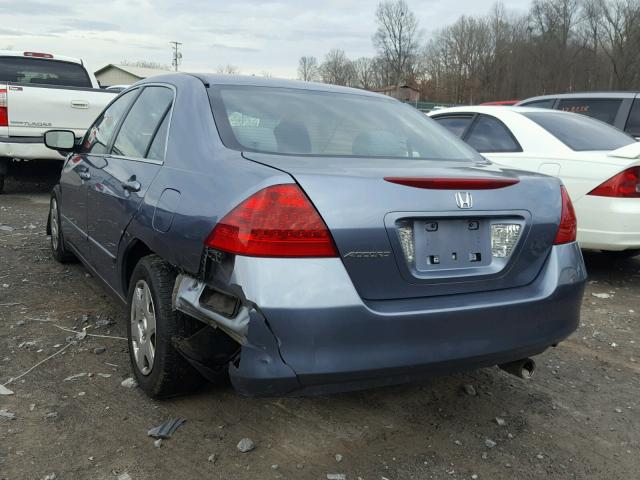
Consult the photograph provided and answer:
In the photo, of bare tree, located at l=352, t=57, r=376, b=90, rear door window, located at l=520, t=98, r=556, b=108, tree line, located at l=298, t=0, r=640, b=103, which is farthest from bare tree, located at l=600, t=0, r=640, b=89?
rear door window, located at l=520, t=98, r=556, b=108

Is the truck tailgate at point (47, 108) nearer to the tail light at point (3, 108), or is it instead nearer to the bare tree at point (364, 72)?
the tail light at point (3, 108)

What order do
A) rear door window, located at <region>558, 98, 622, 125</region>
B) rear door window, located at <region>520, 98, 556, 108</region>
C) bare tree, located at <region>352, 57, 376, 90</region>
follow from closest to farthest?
1. rear door window, located at <region>558, 98, 622, 125</region>
2. rear door window, located at <region>520, 98, 556, 108</region>
3. bare tree, located at <region>352, 57, 376, 90</region>

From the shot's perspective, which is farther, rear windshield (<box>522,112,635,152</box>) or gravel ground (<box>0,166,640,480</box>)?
rear windshield (<box>522,112,635,152</box>)

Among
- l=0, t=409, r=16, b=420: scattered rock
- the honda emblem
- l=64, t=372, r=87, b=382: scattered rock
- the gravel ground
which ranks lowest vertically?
the gravel ground

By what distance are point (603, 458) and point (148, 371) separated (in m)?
2.09

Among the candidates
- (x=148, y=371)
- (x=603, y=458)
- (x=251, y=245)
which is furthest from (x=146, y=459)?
(x=603, y=458)

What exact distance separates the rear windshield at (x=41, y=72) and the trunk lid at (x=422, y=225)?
8.41 meters

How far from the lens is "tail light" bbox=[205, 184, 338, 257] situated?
2.11 meters

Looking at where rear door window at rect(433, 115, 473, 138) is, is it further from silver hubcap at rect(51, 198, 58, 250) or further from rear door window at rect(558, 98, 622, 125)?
silver hubcap at rect(51, 198, 58, 250)

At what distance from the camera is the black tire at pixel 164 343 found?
8.68 ft

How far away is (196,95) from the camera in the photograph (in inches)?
115

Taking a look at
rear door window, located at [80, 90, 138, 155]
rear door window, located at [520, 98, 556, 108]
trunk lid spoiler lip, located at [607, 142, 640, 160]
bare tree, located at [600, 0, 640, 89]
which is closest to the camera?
rear door window, located at [80, 90, 138, 155]

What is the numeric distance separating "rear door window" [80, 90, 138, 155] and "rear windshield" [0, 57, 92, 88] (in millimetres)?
5673

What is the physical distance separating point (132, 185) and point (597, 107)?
7214 millimetres
